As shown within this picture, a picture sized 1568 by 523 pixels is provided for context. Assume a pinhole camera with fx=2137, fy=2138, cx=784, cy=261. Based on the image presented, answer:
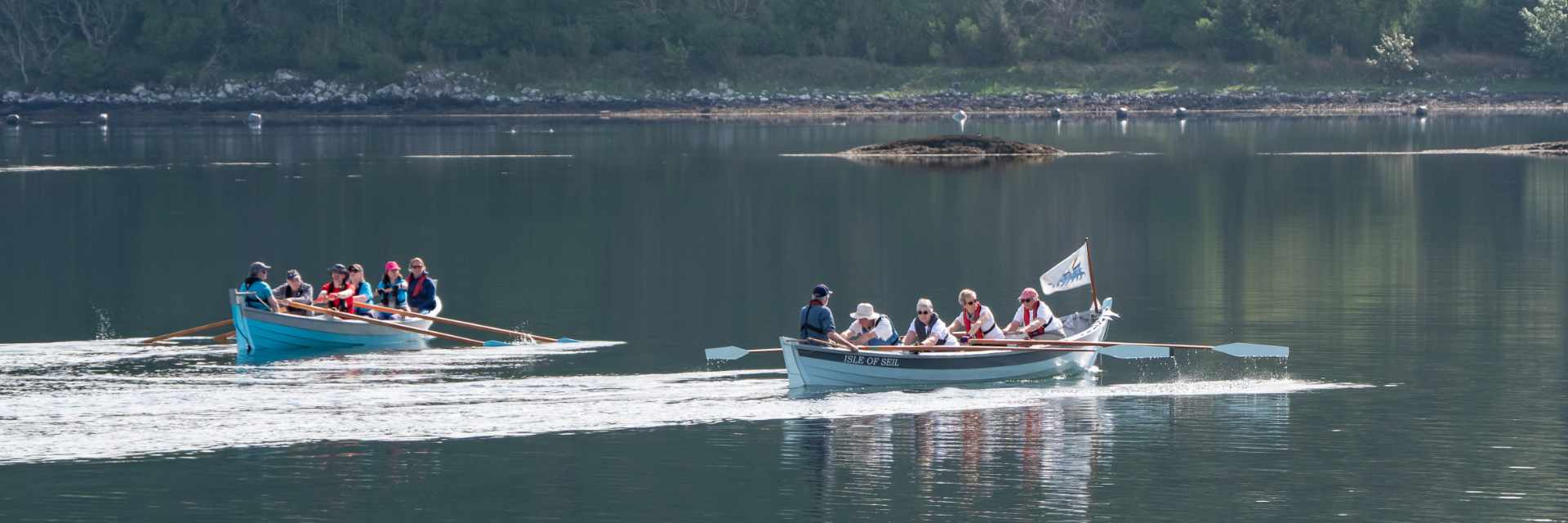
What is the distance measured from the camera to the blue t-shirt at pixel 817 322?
32719mm

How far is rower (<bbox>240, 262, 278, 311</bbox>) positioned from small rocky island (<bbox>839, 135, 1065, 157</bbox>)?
191ft

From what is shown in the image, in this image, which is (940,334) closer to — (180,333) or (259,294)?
(259,294)

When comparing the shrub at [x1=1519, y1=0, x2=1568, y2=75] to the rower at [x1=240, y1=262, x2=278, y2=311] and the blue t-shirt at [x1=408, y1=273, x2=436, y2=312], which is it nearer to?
the blue t-shirt at [x1=408, y1=273, x2=436, y2=312]

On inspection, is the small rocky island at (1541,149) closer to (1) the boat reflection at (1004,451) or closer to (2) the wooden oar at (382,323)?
(2) the wooden oar at (382,323)

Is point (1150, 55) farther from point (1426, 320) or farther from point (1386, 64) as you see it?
point (1426, 320)

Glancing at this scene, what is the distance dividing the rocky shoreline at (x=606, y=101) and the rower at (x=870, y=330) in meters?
111

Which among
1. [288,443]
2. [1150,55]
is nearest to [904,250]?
[288,443]

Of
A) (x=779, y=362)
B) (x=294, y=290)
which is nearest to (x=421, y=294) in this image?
(x=294, y=290)

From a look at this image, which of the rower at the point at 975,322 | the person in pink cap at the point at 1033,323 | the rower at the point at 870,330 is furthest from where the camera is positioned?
the person in pink cap at the point at 1033,323

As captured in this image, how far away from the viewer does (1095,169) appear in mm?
85750

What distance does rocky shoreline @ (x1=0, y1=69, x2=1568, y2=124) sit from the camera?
14475 cm

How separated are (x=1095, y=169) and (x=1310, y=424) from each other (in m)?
57.0

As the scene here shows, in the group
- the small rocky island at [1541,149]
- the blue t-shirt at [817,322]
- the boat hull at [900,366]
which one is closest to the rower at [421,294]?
the boat hull at [900,366]

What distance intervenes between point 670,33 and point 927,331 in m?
126
